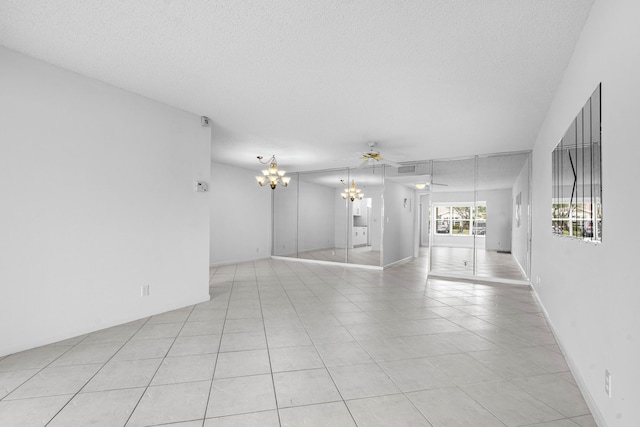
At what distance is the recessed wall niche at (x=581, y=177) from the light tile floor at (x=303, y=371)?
126 cm

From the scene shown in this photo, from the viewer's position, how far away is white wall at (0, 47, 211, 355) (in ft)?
9.16

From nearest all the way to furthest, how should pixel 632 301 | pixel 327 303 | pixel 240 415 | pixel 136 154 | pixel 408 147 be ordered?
pixel 632 301, pixel 240 415, pixel 136 154, pixel 327 303, pixel 408 147

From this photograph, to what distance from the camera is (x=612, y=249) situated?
166cm

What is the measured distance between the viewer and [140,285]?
379 cm

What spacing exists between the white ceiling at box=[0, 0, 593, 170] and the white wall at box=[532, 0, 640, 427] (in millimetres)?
469

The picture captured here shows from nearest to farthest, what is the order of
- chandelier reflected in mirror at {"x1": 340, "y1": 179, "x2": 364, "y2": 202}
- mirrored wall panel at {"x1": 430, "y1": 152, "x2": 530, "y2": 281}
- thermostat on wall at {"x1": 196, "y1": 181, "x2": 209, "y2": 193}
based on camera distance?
thermostat on wall at {"x1": 196, "y1": 181, "x2": 209, "y2": 193} < mirrored wall panel at {"x1": 430, "y1": 152, "x2": 530, "y2": 281} < chandelier reflected in mirror at {"x1": 340, "y1": 179, "x2": 364, "y2": 202}

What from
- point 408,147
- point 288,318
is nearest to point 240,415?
point 288,318

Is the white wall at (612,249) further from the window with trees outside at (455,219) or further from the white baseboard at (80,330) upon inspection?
the window with trees outside at (455,219)

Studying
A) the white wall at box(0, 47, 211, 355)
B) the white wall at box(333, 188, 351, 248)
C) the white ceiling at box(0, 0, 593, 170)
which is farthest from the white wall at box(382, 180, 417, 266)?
the white wall at box(0, 47, 211, 355)

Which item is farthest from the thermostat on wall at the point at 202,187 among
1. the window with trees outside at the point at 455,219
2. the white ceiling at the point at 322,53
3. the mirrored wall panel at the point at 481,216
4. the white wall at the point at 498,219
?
the window with trees outside at the point at 455,219

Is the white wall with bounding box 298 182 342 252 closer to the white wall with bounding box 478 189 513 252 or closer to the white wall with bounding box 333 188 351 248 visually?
the white wall with bounding box 333 188 351 248

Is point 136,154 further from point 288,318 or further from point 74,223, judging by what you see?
point 288,318

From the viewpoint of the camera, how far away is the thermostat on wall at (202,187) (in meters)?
4.45

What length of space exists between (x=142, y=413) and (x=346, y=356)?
164 cm
